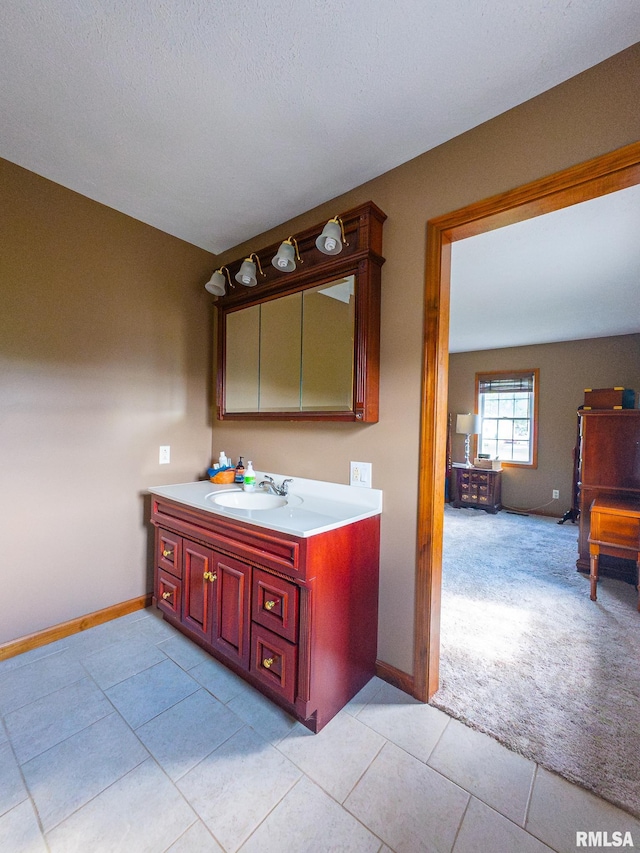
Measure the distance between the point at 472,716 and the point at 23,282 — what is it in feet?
9.57

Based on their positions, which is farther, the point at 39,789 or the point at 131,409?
the point at 131,409

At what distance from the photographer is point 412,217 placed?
168 cm

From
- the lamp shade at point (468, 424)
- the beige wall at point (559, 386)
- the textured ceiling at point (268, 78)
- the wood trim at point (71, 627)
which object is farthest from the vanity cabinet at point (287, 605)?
the beige wall at point (559, 386)

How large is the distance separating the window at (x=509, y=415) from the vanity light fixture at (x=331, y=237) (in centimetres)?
466

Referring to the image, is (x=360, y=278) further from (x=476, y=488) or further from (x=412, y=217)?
(x=476, y=488)

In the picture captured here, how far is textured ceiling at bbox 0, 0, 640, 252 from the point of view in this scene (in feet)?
3.62

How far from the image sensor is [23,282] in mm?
1847

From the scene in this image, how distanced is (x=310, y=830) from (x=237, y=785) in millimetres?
280

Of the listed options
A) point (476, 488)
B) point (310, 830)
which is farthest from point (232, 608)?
point (476, 488)

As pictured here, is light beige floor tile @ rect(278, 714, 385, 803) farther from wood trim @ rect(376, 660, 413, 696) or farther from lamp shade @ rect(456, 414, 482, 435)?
lamp shade @ rect(456, 414, 482, 435)

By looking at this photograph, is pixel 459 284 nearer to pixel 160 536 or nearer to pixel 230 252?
pixel 230 252

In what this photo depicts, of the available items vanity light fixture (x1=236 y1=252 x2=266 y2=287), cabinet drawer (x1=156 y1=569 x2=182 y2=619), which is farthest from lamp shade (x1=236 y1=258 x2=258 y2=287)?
cabinet drawer (x1=156 y1=569 x2=182 y2=619)

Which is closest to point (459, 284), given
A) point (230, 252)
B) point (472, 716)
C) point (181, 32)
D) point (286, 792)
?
point (230, 252)

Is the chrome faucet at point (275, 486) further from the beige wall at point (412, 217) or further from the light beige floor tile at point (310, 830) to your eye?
the light beige floor tile at point (310, 830)
